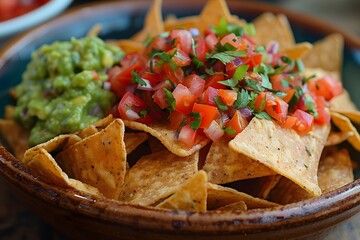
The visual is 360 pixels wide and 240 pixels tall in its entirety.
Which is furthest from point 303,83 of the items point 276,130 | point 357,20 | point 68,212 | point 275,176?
point 357,20

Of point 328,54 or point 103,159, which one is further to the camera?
point 328,54

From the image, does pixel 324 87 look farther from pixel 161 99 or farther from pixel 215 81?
pixel 161 99

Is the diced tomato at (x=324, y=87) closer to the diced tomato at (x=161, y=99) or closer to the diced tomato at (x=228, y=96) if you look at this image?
the diced tomato at (x=228, y=96)

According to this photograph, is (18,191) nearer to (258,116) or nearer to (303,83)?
(258,116)

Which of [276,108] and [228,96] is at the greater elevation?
[228,96]

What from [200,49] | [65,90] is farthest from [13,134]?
[200,49]

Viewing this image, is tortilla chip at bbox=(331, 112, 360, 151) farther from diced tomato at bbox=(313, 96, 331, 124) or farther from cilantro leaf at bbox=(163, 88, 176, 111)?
cilantro leaf at bbox=(163, 88, 176, 111)

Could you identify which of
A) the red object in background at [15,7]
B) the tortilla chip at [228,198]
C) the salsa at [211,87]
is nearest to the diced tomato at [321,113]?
the salsa at [211,87]
